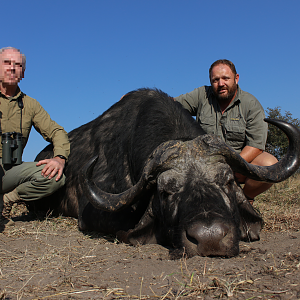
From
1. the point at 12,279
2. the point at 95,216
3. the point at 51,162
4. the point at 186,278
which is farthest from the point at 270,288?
the point at 51,162

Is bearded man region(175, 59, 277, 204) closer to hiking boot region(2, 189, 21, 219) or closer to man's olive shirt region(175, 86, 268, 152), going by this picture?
man's olive shirt region(175, 86, 268, 152)

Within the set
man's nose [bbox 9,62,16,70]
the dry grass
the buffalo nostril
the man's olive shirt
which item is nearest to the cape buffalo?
the buffalo nostril

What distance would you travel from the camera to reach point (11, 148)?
181 inches

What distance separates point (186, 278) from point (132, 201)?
1327 mm

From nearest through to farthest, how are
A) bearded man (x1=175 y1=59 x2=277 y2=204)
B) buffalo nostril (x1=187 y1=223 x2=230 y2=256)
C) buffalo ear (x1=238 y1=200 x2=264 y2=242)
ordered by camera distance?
1. buffalo nostril (x1=187 y1=223 x2=230 y2=256)
2. buffalo ear (x1=238 y1=200 x2=264 y2=242)
3. bearded man (x1=175 y1=59 x2=277 y2=204)

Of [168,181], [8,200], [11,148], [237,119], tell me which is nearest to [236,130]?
[237,119]

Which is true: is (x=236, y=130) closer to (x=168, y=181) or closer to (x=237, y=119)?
(x=237, y=119)

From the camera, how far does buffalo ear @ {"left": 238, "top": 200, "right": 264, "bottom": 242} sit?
3.49m

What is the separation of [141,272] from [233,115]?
3556mm

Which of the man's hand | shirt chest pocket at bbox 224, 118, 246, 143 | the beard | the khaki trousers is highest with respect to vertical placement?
the beard

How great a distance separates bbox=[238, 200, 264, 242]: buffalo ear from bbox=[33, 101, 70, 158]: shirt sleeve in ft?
9.21

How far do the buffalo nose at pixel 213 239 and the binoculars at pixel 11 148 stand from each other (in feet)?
9.89

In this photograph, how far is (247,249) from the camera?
299cm

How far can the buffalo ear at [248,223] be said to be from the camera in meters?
3.49
